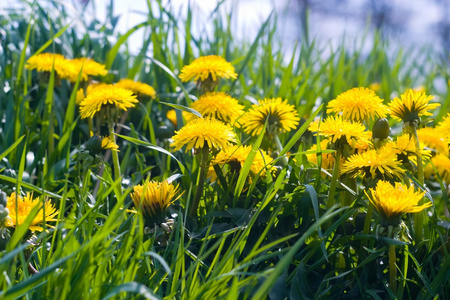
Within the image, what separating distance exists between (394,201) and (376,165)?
0.45ft

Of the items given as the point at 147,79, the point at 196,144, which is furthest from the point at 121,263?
the point at 147,79

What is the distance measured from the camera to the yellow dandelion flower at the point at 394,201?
3.37 ft

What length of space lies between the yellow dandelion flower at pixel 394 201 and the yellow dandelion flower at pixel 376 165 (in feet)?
0.25

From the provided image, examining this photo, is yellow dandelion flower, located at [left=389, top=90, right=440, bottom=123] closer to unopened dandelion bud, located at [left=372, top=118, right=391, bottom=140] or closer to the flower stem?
unopened dandelion bud, located at [left=372, top=118, right=391, bottom=140]

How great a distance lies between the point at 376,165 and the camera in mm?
1146

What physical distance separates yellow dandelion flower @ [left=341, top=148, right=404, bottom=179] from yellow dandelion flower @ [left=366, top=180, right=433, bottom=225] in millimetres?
76

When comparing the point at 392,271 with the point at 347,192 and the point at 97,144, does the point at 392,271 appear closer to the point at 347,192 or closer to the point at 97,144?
the point at 347,192

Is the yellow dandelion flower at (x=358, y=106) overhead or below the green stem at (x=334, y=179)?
overhead

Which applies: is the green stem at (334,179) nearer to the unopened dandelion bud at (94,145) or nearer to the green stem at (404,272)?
the green stem at (404,272)

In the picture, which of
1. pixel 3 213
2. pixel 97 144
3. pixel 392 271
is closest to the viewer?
pixel 3 213

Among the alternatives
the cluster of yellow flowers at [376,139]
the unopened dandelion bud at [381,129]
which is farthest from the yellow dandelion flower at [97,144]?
the unopened dandelion bud at [381,129]

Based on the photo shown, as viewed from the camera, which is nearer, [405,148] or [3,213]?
[3,213]

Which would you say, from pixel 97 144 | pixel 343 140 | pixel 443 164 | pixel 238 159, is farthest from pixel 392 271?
pixel 97 144

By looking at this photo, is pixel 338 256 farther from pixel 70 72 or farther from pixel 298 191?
pixel 70 72
